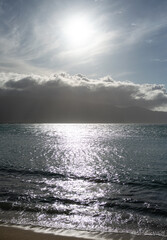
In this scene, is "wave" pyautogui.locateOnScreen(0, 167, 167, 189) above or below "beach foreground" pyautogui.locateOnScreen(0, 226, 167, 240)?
below

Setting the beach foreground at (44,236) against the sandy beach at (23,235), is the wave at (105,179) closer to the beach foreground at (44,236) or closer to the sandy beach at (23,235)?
Answer: the beach foreground at (44,236)

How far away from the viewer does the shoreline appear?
1073cm

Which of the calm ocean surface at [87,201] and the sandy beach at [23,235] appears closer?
the sandy beach at [23,235]

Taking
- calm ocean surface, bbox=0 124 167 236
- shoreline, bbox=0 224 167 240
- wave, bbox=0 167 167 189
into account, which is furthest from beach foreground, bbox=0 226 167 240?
wave, bbox=0 167 167 189

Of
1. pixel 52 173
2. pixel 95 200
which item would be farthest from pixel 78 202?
pixel 52 173

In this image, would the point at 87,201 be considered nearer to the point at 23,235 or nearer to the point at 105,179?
the point at 23,235

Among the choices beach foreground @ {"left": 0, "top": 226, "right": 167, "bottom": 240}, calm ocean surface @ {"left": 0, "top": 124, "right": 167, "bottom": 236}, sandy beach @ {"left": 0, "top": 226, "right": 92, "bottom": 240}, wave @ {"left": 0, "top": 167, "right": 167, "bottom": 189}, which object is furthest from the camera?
wave @ {"left": 0, "top": 167, "right": 167, "bottom": 189}

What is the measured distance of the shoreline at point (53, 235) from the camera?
10734mm

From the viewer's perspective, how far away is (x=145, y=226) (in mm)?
13414

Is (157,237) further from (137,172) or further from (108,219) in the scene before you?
(137,172)

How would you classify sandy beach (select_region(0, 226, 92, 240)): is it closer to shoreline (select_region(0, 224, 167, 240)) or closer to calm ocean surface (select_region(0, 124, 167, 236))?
shoreline (select_region(0, 224, 167, 240))

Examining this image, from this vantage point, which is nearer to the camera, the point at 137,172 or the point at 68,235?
the point at 68,235

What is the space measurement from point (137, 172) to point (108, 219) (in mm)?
18237

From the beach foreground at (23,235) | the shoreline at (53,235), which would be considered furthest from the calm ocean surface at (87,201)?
the beach foreground at (23,235)
